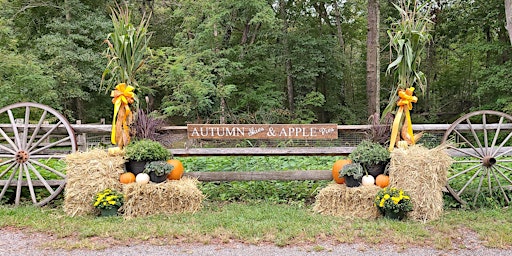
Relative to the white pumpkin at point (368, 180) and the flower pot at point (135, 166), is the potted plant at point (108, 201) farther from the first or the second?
the white pumpkin at point (368, 180)

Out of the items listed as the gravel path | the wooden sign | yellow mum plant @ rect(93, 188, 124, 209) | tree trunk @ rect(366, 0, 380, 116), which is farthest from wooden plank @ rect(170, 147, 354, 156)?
tree trunk @ rect(366, 0, 380, 116)

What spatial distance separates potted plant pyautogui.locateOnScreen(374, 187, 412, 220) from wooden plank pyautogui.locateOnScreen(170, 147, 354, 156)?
860mm

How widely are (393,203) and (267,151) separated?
1674 millimetres

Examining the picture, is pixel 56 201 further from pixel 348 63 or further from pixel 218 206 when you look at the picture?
pixel 348 63

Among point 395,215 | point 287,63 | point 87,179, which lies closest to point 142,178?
point 87,179

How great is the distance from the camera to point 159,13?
1691 cm

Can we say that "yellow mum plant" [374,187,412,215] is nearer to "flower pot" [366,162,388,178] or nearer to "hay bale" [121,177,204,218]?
"flower pot" [366,162,388,178]

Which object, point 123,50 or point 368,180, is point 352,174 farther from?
point 123,50

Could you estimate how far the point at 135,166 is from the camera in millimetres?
4844

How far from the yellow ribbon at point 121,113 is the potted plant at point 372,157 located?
2.78 metres

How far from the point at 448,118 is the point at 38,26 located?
16.4m

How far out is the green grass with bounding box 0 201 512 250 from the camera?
377cm

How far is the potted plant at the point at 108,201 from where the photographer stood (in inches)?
177

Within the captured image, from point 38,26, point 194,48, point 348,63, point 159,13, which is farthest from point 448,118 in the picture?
point 38,26
